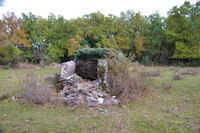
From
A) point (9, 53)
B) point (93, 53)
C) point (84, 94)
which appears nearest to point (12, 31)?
point (9, 53)

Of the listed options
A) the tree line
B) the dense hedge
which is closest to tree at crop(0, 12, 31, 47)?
the tree line

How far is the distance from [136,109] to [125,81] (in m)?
1.33

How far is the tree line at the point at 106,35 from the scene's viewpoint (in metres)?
17.5

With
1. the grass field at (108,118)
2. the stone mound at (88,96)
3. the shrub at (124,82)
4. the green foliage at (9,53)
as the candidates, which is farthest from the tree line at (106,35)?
the grass field at (108,118)

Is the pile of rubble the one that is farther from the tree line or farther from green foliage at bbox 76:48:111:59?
the tree line

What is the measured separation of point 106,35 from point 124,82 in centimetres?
1628

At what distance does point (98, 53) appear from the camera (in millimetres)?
6102

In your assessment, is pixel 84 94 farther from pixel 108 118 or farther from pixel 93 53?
pixel 93 53

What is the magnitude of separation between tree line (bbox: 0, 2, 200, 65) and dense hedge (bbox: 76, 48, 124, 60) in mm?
11526

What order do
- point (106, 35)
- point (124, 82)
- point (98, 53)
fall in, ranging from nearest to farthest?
1. point (124, 82)
2. point (98, 53)
3. point (106, 35)

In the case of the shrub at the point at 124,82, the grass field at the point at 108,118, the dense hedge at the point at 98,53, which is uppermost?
the dense hedge at the point at 98,53

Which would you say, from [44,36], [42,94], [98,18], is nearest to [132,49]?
[98,18]

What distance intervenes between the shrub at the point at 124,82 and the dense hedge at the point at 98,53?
334 mm

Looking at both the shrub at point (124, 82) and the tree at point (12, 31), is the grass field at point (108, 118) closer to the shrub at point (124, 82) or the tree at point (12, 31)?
the shrub at point (124, 82)
